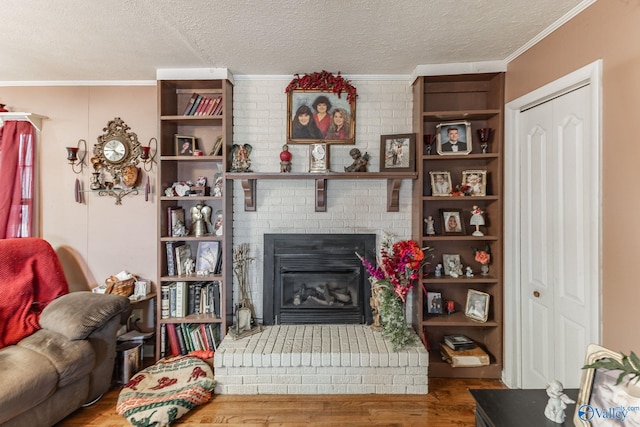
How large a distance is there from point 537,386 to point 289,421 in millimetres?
1732

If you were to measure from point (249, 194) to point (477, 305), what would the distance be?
2.13 metres

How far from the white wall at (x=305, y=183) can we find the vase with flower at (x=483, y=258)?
58 centimetres

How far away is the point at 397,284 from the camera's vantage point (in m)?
2.50

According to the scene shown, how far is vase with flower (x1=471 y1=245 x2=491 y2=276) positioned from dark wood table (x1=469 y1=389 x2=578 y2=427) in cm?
133

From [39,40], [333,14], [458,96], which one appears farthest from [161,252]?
[458,96]

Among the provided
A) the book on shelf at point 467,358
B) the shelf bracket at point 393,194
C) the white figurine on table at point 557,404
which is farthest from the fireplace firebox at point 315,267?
the white figurine on table at point 557,404

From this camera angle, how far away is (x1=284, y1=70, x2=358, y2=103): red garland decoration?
2709 mm

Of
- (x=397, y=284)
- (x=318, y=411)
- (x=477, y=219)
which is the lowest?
(x=318, y=411)

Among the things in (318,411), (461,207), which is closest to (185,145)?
(318,411)

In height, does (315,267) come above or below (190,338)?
above

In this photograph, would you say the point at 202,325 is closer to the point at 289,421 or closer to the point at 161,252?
the point at 161,252

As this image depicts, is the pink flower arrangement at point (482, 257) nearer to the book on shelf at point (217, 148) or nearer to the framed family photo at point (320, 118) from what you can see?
the framed family photo at point (320, 118)

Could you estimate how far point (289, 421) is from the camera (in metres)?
2.05

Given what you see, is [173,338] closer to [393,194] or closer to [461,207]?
[393,194]
